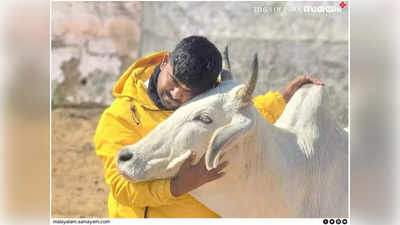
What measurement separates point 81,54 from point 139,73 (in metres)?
0.46

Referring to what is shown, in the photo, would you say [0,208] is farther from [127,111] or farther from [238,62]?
[238,62]

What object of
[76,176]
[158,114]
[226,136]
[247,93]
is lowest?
[76,176]

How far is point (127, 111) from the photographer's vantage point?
285cm

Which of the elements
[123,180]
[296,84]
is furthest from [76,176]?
[296,84]

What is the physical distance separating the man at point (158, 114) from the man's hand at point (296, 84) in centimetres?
8

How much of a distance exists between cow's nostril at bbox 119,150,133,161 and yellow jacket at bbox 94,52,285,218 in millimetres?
123

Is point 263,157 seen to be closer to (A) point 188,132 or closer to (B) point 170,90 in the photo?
(A) point 188,132

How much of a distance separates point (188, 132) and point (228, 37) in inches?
30.7

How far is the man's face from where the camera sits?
2703 millimetres

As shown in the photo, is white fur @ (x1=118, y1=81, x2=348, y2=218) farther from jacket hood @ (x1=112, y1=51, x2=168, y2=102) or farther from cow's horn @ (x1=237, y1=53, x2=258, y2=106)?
jacket hood @ (x1=112, y1=51, x2=168, y2=102)

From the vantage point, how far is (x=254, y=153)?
2711 mm

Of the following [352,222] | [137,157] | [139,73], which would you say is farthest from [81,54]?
[352,222]

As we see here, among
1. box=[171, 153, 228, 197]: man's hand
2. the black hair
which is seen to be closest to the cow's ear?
box=[171, 153, 228, 197]: man's hand

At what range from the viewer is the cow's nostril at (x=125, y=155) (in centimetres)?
262
